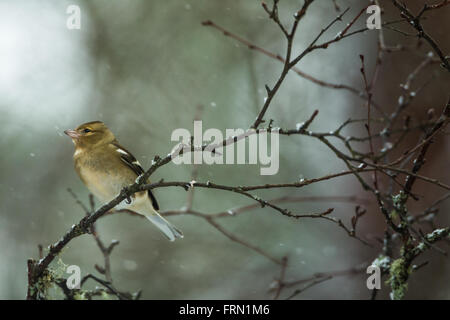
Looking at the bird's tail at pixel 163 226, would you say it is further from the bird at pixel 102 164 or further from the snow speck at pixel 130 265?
the snow speck at pixel 130 265

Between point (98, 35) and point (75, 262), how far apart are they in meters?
3.44

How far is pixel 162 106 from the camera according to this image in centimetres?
688

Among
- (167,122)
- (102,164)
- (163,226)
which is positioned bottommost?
(163,226)

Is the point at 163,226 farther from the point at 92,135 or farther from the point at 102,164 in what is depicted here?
the point at 92,135

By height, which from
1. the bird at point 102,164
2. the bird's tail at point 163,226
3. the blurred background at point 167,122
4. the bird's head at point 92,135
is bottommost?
the bird's tail at point 163,226

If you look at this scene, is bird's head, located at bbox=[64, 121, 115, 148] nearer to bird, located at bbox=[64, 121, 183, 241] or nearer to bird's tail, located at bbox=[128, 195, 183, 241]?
bird, located at bbox=[64, 121, 183, 241]

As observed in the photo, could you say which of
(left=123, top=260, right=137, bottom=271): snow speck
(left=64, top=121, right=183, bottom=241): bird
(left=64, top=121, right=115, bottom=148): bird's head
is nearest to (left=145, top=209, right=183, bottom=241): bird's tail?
(left=64, top=121, right=183, bottom=241): bird

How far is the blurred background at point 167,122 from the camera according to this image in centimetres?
619

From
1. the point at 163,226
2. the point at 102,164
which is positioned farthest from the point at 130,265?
the point at 102,164

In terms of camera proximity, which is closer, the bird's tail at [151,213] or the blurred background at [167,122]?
the bird's tail at [151,213]

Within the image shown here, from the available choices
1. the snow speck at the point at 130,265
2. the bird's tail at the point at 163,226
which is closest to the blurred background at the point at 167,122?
the snow speck at the point at 130,265

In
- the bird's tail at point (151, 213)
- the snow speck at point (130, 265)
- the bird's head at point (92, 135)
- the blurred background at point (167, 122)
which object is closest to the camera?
the bird's head at point (92, 135)

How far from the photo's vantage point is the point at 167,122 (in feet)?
22.0
